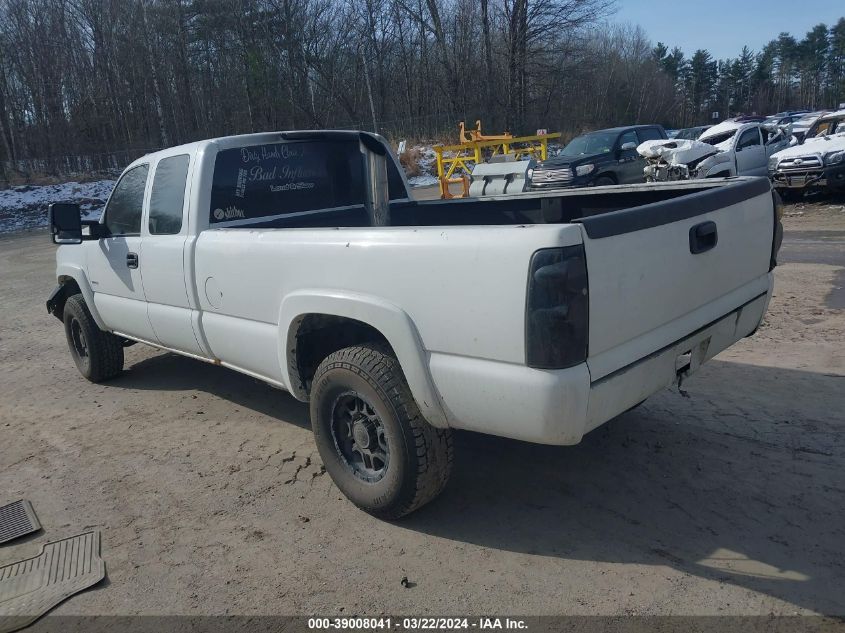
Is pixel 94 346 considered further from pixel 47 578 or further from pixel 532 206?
pixel 532 206

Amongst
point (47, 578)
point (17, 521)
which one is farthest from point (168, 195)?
point (47, 578)

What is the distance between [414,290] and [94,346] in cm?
415

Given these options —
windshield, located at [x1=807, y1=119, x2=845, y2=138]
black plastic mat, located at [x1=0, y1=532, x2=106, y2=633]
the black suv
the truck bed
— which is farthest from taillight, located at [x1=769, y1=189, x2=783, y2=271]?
windshield, located at [x1=807, y1=119, x2=845, y2=138]

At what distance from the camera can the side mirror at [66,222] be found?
5109mm

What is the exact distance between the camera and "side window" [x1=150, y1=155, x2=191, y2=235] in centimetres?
444

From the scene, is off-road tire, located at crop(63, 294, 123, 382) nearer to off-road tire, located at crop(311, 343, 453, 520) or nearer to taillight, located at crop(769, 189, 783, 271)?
off-road tire, located at crop(311, 343, 453, 520)

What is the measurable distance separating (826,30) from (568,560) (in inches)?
4349

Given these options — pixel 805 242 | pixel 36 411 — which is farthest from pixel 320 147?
pixel 805 242

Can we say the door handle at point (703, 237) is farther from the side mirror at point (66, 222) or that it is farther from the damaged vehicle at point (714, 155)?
the damaged vehicle at point (714, 155)

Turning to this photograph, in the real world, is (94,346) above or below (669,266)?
below

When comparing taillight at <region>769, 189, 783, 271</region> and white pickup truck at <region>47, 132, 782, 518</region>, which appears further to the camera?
taillight at <region>769, 189, 783, 271</region>

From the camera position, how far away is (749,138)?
17109 millimetres

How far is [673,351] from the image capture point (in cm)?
297

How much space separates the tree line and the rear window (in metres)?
31.9
